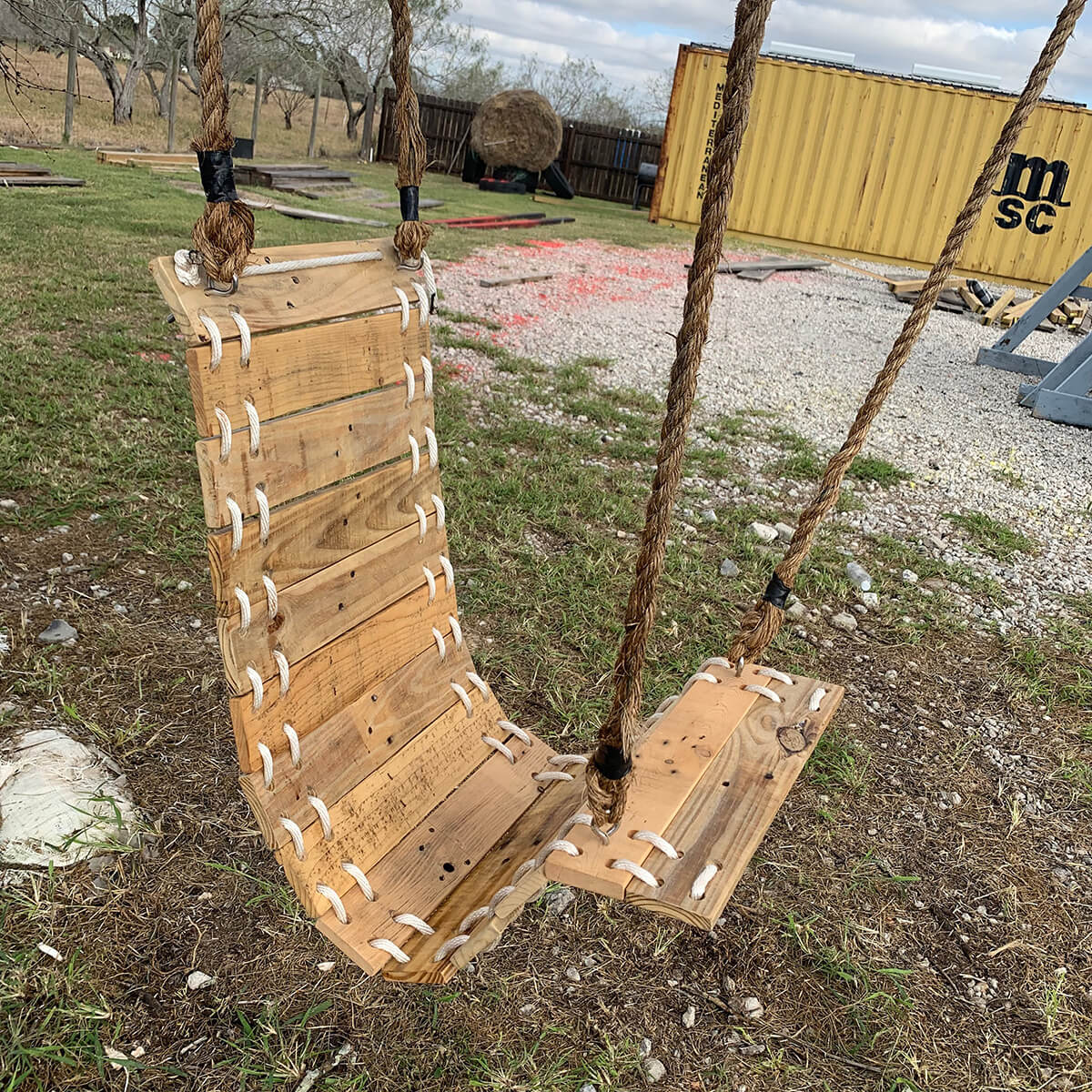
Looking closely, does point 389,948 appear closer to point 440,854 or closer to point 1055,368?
point 440,854

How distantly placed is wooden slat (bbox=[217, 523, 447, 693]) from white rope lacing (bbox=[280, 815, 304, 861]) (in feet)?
0.95

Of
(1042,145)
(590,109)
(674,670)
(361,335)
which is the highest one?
(590,109)

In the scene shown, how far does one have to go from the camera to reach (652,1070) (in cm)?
192

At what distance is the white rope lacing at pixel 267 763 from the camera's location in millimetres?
1783

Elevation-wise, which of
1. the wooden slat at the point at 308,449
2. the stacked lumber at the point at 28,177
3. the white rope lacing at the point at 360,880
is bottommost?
the white rope lacing at the point at 360,880

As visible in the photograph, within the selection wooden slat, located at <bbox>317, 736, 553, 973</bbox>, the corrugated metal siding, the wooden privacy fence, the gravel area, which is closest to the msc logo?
the corrugated metal siding

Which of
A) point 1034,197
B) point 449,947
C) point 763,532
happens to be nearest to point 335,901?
point 449,947

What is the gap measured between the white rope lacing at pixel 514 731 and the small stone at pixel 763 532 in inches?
86.8

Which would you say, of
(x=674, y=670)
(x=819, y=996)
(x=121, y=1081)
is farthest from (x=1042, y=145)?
(x=121, y=1081)

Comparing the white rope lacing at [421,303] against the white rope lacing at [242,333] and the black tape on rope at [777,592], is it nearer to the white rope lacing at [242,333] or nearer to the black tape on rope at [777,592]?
the white rope lacing at [242,333]

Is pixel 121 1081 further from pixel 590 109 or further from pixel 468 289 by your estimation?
pixel 590 109

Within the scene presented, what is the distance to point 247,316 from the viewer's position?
1.64m

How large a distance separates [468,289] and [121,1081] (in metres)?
7.66

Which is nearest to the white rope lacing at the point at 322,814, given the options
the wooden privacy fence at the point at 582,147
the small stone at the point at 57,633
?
the small stone at the point at 57,633
